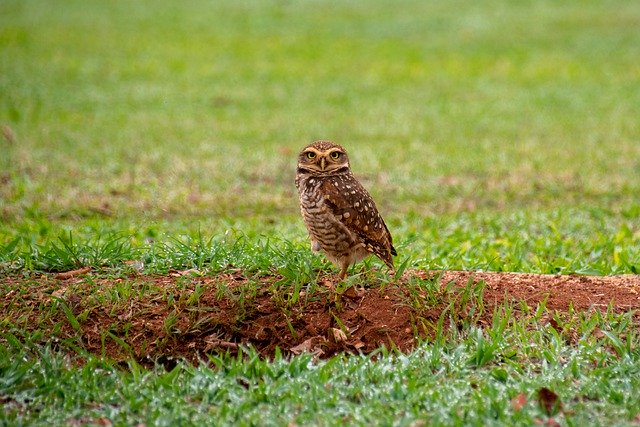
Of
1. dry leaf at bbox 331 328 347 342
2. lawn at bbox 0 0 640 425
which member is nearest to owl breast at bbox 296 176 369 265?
lawn at bbox 0 0 640 425

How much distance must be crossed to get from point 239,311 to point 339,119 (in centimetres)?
988

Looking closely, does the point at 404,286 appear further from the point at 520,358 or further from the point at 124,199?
the point at 124,199

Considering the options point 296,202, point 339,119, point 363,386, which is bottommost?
point 363,386

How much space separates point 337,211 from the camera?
6.27 metres

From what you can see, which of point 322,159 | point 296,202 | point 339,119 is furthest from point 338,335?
point 339,119

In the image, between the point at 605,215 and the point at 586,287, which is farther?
the point at 605,215

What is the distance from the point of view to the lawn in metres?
5.18

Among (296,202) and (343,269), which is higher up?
(343,269)

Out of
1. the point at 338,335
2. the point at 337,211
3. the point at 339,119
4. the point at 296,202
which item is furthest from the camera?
the point at 339,119

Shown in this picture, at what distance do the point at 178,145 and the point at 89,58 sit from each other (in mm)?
7601

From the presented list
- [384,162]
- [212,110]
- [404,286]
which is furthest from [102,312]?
[212,110]

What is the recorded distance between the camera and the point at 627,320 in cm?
596

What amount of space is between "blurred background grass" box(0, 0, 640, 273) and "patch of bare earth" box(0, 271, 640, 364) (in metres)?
0.96

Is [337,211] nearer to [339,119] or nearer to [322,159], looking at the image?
[322,159]
